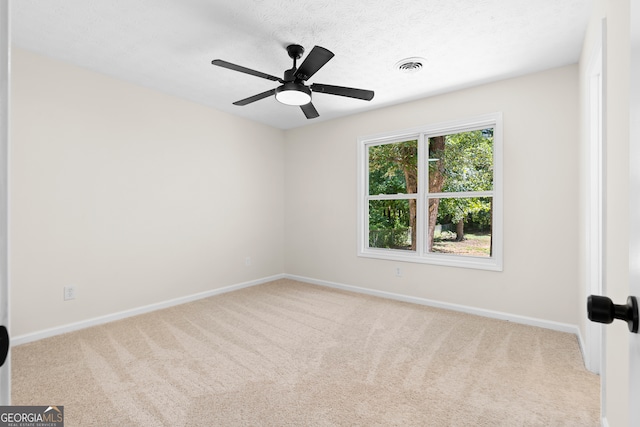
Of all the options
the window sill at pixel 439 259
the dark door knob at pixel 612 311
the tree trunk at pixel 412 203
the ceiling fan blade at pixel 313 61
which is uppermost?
the ceiling fan blade at pixel 313 61

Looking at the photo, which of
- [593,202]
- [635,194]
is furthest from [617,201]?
[593,202]

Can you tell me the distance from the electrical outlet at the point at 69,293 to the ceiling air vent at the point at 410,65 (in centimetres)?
373

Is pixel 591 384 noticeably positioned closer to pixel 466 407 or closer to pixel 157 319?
pixel 466 407

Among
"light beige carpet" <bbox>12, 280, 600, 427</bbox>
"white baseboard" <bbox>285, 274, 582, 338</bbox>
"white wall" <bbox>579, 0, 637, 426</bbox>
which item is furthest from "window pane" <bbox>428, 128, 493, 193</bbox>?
"white wall" <bbox>579, 0, 637, 426</bbox>

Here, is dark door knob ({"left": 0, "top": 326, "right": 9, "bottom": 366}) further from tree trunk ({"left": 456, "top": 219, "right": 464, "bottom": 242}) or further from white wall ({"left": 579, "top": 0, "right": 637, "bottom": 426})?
tree trunk ({"left": 456, "top": 219, "right": 464, "bottom": 242})

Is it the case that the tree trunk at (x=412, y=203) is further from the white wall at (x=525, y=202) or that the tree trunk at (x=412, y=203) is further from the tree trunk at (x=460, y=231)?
the tree trunk at (x=460, y=231)

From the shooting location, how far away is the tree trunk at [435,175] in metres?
3.81

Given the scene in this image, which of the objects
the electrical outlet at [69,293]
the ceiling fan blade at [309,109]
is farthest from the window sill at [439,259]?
the electrical outlet at [69,293]

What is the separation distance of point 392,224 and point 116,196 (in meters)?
3.29

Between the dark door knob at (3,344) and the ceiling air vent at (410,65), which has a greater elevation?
the ceiling air vent at (410,65)

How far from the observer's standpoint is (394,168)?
4.22 meters

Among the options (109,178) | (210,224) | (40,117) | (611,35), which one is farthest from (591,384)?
(40,117)

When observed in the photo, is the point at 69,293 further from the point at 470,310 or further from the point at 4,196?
the point at 470,310

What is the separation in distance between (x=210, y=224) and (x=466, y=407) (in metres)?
3.46
